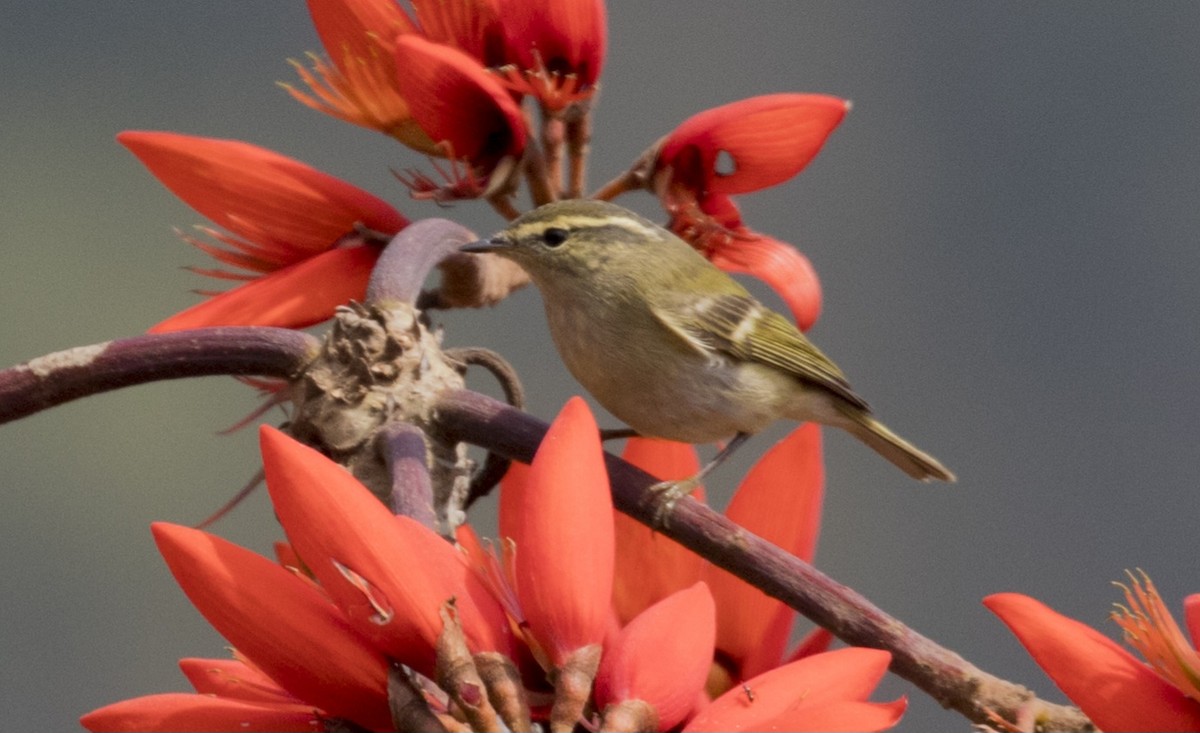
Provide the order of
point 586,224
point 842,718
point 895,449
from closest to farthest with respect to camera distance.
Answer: point 842,718
point 586,224
point 895,449

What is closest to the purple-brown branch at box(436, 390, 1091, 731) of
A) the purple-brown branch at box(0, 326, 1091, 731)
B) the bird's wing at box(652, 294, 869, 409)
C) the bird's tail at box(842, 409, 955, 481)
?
the purple-brown branch at box(0, 326, 1091, 731)

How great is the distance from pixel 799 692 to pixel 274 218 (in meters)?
0.27

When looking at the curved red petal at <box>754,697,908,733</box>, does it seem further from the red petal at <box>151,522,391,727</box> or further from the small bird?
the small bird

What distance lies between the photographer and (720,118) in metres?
0.48

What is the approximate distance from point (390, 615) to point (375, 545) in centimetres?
1

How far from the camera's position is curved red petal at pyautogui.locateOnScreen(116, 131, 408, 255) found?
1.54ft

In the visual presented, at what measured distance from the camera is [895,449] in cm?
90

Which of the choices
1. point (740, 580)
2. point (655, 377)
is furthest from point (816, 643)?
point (655, 377)

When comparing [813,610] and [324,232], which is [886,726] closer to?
[813,610]

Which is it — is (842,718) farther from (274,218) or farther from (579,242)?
Answer: (579,242)

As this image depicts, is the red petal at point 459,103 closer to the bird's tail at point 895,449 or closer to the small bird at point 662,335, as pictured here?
the small bird at point 662,335

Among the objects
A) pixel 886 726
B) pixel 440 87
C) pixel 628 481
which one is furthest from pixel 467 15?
pixel 886 726

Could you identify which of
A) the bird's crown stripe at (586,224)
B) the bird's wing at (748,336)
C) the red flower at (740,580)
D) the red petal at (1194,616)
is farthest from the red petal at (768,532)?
the bird's wing at (748,336)

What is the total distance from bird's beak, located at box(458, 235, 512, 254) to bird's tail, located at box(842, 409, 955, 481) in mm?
358
